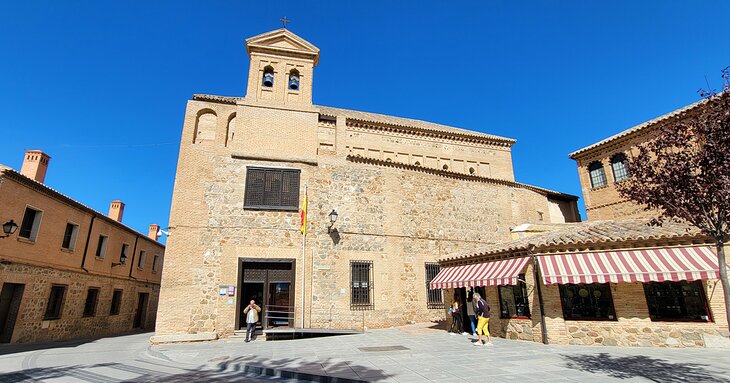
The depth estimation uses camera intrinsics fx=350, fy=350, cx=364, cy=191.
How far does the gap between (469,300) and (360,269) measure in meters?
5.18

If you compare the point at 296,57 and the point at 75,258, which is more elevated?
the point at 296,57

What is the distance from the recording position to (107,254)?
21.8 meters

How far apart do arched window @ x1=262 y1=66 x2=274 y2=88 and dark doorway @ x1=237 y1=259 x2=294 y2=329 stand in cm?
941

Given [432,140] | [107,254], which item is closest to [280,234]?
[107,254]

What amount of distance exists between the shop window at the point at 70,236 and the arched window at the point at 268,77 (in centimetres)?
1283

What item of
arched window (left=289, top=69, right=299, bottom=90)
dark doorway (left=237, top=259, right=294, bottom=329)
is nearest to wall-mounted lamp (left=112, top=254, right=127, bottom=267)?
dark doorway (left=237, top=259, right=294, bottom=329)

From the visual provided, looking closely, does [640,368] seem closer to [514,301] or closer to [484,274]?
[514,301]

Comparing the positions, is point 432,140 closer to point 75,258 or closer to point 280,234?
point 280,234

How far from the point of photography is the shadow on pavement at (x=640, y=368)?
6.76m

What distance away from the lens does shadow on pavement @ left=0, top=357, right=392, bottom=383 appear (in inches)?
294

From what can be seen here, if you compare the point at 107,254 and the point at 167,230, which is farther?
the point at 107,254

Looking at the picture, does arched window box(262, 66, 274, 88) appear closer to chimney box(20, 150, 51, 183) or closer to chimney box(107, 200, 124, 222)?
chimney box(20, 150, 51, 183)

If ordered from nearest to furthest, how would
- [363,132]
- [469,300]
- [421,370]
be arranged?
1. [421,370]
2. [469,300]
3. [363,132]

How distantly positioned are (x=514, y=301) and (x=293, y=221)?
32.3 feet
